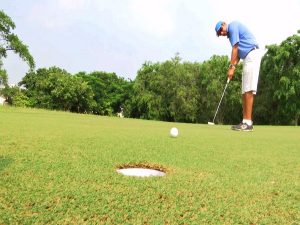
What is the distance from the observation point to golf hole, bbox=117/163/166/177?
13.6 feet

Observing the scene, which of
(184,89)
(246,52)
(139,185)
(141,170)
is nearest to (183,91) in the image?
(184,89)

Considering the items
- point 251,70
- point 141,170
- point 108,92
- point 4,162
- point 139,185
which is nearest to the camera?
point 139,185

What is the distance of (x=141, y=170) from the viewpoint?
4.31 meters

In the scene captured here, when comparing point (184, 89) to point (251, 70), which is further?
point (184, 89)

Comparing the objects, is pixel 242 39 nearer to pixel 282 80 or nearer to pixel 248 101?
pixel 248 101

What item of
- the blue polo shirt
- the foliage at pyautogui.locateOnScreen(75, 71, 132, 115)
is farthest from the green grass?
the foliage at pyautogui.locateOnScreen(75, 71, 132, 115)

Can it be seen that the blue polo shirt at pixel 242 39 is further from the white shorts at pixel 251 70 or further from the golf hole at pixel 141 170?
the golf hole at pixel 141 170

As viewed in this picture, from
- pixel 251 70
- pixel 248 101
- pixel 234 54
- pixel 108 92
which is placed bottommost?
pixel 248 101

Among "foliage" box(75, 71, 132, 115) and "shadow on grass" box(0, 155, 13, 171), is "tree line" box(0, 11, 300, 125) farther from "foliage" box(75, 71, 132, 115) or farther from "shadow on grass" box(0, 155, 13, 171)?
"shadow on grass" box(0, 155, 13, 171)

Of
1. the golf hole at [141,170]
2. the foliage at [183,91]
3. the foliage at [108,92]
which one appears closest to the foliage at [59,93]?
the foliage at [108,92]

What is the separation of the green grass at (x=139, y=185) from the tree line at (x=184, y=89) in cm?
3756

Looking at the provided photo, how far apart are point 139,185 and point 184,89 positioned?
2094 inches

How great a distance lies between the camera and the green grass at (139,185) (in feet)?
9.59

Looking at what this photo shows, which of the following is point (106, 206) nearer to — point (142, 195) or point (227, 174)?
point (142, 195)
